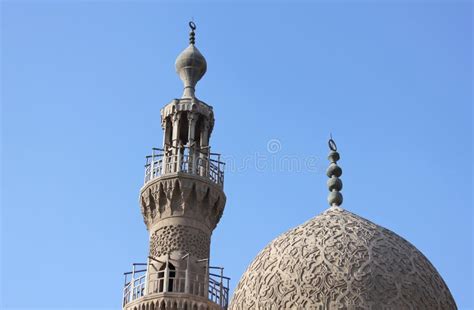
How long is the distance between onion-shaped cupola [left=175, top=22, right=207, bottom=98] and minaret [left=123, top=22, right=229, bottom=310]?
0.18 metres

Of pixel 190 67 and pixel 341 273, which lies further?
pixel 190 67

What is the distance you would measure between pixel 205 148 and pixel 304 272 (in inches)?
465

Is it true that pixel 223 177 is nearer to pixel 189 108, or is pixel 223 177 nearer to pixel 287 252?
pixel 189 108

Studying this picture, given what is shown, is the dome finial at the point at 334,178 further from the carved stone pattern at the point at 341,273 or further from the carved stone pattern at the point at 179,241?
the carved stone pattern at the point at 179,241

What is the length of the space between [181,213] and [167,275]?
1.64 meters

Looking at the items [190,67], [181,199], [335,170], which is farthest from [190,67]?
[335,170]

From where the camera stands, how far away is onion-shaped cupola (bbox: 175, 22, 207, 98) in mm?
20906

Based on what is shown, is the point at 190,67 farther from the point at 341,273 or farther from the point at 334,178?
the point at 341,273

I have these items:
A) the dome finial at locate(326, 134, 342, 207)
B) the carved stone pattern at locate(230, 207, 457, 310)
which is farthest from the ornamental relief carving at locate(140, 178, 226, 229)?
the carved stone pattern at locate(230, 207, 457, 310)

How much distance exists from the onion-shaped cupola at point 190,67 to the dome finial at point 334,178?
1152 cm

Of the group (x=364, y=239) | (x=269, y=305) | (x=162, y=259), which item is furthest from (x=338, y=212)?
(x=162, y=259)

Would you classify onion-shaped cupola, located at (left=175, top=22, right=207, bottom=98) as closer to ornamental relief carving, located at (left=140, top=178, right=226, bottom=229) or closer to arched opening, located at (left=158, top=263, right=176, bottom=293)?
ornamental relief carving, located at (left=140, top=178, right=226, bottom=229)

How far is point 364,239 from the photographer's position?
8141 millimetres

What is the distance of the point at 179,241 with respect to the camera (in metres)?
18.2
